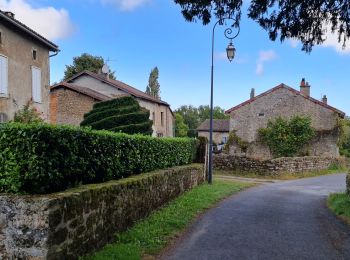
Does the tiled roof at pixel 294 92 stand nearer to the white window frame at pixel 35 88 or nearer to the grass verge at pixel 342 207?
the white window frame at pixel 35 88

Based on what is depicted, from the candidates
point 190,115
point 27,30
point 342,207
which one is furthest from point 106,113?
point 190,115

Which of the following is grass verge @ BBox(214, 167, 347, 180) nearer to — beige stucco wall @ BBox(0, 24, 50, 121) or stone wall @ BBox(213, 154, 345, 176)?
stone wall @ BBox(213, 154, 345, 176)

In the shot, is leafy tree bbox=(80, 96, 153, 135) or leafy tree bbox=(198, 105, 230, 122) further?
leafy tree bbox=(198, 105, 230, 122)

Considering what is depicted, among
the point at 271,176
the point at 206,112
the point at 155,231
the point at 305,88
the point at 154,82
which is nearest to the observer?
the point at 155,231

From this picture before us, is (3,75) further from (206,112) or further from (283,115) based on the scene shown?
(206,112)

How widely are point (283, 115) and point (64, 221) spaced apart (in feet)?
119

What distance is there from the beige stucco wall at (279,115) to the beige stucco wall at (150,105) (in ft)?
26.0

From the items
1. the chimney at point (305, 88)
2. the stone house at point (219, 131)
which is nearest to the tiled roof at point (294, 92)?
the chimney at point (305, 88)

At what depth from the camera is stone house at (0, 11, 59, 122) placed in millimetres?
19719

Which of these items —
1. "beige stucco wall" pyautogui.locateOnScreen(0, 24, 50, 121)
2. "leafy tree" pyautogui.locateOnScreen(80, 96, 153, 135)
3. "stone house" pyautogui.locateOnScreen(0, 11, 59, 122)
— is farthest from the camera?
"leafy tree" pyautogui.locateOnScreen(80, 96, 153, 135)

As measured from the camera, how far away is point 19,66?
21250mm

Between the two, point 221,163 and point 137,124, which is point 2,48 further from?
point 221,163

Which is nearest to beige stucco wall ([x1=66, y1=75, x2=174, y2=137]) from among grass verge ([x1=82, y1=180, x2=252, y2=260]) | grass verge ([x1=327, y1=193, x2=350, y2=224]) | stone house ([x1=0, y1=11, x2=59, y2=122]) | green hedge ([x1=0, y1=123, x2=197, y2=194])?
stone house ([x1=0, y1=11, x2=59, y2=122])

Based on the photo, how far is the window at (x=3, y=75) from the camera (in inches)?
767
